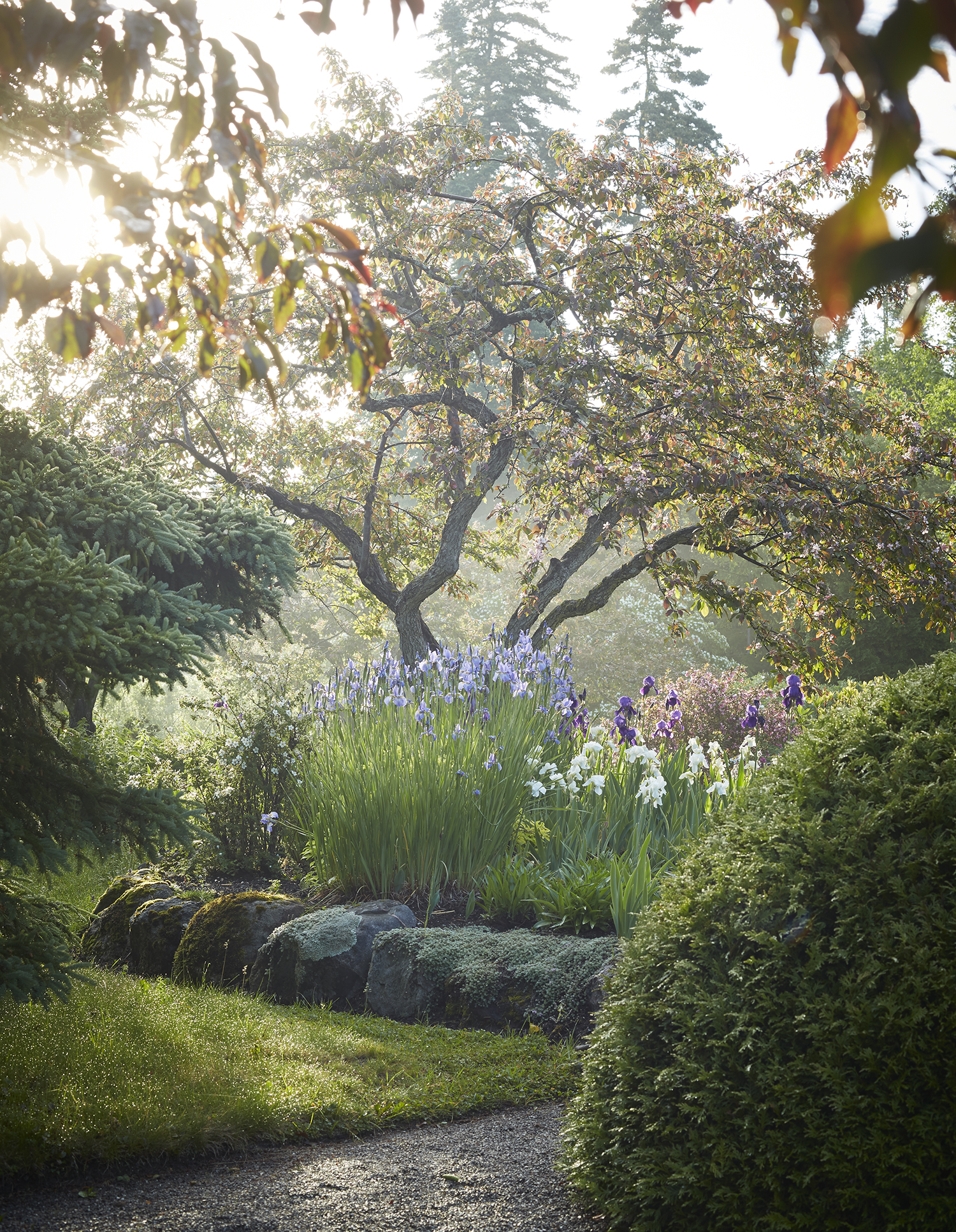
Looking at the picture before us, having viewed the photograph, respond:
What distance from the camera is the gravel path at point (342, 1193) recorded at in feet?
9.12

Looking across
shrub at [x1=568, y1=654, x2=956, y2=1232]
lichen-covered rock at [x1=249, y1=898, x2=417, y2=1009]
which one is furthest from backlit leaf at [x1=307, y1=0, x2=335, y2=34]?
lichen-covered rock at [x1=249, y1=898, x2=417, y2=1009]

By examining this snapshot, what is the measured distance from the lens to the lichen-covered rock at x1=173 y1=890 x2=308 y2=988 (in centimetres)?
556

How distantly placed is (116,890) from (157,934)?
1.04 meters

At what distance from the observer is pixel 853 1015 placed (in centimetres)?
210

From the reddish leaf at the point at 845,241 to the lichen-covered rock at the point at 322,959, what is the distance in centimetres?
493

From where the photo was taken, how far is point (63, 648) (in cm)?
370

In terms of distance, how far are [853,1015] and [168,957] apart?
190 inches

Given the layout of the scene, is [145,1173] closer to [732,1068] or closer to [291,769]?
[732,1068]

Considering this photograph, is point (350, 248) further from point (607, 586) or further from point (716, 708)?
point (716, 708)

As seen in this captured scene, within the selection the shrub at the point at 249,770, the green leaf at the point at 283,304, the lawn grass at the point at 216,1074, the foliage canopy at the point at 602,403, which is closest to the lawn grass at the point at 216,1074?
the lawn grass at the point at 216,1074

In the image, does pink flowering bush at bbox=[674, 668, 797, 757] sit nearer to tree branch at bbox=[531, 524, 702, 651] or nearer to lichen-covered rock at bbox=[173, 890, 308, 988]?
tree branch at bbox=[531, 524, 702, 651]

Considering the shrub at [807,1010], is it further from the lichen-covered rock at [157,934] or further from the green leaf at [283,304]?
the lichen-covered rock at [157,934]

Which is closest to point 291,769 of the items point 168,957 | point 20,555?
point 168,957

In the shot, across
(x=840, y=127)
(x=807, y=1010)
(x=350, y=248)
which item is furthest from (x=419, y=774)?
(x=840, y=127)
